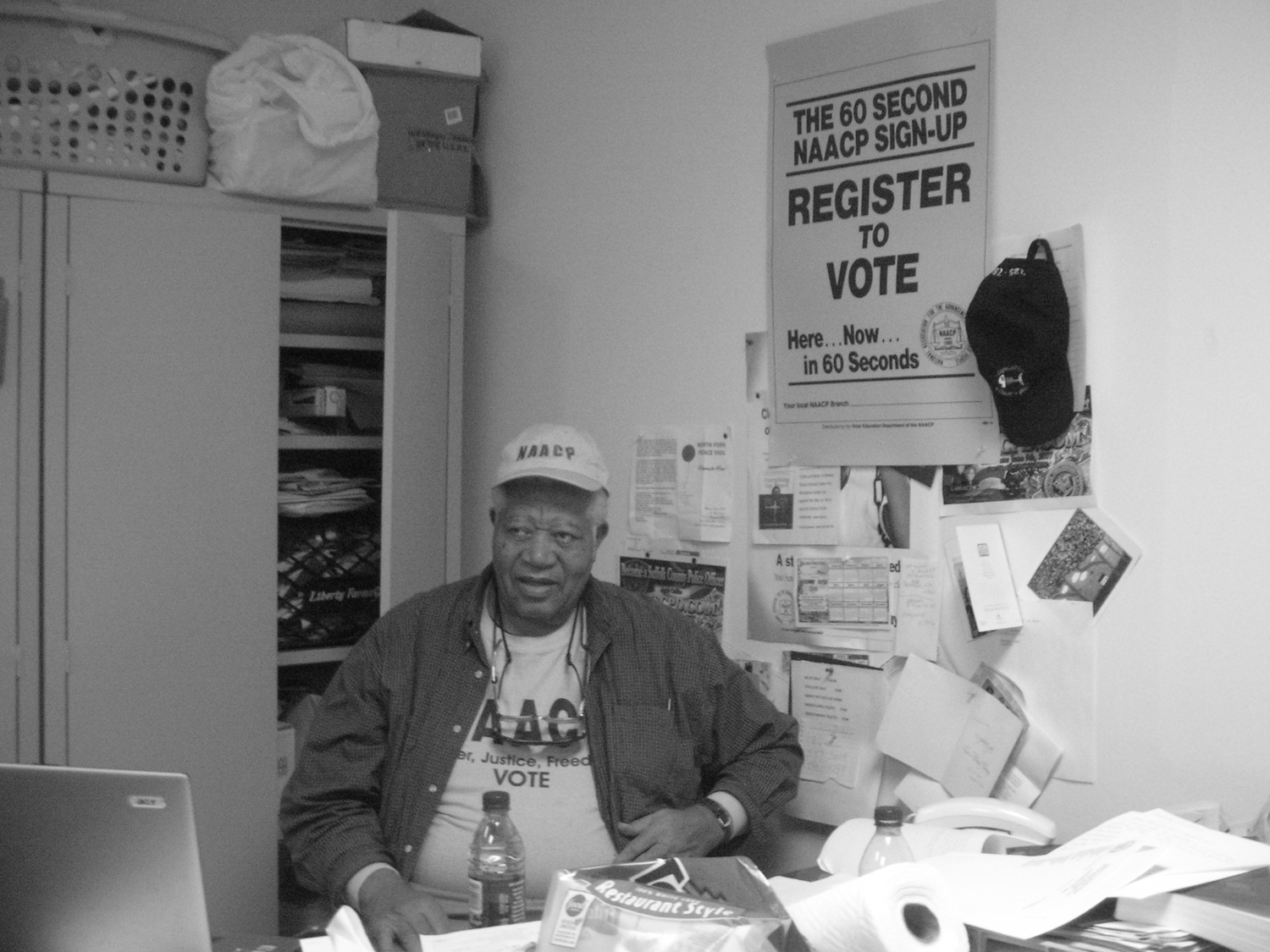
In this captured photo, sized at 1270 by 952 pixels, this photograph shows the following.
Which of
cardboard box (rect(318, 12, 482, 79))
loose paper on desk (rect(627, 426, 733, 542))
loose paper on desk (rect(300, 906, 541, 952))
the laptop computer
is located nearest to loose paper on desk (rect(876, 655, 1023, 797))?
loose paper on desk (rect(627, 426, 733, 542))

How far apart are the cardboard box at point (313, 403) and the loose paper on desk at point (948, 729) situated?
56.7 inches

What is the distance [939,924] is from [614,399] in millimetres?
1690

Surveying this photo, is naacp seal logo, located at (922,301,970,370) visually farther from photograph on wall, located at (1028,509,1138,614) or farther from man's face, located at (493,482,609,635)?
man's face, located at (493,482,609,635)

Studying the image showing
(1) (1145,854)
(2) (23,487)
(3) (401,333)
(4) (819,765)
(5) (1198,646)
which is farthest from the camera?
(3) (401,333)

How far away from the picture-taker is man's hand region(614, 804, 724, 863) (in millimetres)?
1956

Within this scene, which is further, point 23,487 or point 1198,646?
point 23,487

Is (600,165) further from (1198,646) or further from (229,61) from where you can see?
(1198,646)

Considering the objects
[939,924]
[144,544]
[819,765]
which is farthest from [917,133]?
[144,544]

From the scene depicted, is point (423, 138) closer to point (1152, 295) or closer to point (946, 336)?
point (946, 336)

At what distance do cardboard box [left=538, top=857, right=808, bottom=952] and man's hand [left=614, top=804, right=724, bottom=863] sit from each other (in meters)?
0.65

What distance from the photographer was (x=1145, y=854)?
1441mm

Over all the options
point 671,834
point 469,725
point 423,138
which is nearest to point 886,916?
point 671,834

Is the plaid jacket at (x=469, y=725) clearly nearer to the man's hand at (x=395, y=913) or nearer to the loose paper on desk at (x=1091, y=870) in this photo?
the man's hand at (x=395, y=913)

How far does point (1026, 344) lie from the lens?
6.31 ft
